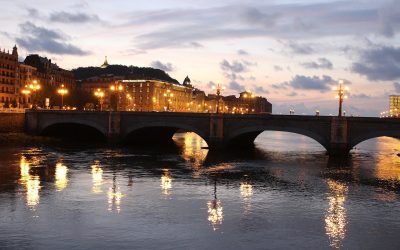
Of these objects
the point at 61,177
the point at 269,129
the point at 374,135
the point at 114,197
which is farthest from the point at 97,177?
the point at 374,135

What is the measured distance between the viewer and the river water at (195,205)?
87.0ft

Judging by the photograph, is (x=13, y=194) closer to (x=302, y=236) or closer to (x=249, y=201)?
(x=249, y=201)

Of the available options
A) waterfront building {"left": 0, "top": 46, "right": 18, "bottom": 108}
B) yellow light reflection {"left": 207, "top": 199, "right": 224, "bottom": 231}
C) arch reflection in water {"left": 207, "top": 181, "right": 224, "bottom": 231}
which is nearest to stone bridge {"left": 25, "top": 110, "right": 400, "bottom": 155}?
arch reflection in water {"left": 207, "top": 181, "right": 224, "bottom": 231}

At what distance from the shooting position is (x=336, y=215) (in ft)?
108

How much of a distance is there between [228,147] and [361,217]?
47.7 m

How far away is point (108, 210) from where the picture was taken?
3256cm

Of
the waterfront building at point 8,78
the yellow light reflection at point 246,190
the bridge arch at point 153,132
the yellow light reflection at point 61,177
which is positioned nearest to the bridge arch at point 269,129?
the bridge arch at point 153,132

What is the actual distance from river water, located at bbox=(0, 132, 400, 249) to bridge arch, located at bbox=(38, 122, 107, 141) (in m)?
36.1

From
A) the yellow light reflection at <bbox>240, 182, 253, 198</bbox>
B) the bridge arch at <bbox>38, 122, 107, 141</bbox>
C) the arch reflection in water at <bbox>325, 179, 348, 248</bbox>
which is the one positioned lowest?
the arch reflection in water at <bbox>325, 179, 348, 248</bbox>

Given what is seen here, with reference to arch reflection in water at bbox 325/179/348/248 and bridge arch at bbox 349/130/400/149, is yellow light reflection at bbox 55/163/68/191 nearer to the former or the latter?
arch reflection in water at bbox 325/179/348/248

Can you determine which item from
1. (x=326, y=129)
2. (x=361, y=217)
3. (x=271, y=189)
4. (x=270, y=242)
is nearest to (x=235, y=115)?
(x=326, y=129)

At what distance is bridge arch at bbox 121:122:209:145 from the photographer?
79.5 meters

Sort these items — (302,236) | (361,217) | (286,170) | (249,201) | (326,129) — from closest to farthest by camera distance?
(302,236), (361,217), (249,201), (286,170), (326,129)

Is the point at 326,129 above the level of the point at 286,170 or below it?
above
